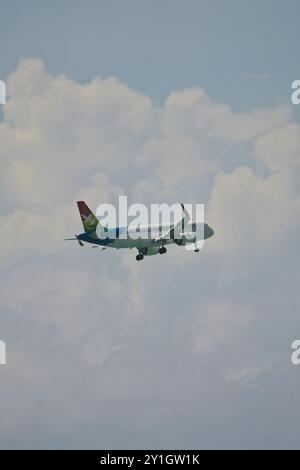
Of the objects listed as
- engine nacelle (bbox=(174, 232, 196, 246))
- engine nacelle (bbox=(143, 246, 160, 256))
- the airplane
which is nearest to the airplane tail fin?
the airplane

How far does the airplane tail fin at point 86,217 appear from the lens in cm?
18825

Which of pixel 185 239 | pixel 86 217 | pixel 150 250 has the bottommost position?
pixel 150 250

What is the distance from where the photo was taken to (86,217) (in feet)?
618

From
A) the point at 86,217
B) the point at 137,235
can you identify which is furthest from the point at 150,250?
the point at 86,217

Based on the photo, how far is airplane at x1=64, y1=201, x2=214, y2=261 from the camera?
189m

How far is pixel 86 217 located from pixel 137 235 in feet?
40.7

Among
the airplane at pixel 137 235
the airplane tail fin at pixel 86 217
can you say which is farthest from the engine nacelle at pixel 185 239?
the airplane tail fin at pixel 86 217

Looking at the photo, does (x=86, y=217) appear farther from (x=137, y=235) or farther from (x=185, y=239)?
(x=185, y=239)

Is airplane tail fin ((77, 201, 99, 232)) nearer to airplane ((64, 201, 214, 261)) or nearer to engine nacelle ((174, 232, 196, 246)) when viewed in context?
airplane ((64, 201, 214, 261))
